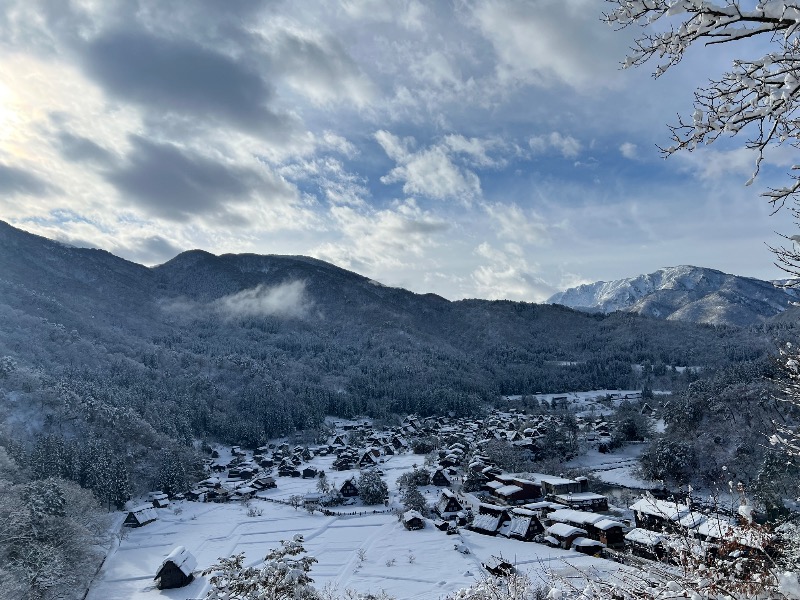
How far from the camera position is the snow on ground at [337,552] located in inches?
1008

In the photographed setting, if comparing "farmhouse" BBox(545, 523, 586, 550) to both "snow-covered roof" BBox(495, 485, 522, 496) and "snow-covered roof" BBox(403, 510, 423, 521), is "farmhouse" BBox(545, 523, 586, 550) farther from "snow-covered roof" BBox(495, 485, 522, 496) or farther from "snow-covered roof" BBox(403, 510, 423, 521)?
"snow-covered roof" BBox(495, 485, 522, 496)

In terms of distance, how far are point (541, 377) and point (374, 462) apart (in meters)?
91.9

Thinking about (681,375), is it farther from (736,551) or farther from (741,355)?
(736,551)

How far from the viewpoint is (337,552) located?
31.0 metres

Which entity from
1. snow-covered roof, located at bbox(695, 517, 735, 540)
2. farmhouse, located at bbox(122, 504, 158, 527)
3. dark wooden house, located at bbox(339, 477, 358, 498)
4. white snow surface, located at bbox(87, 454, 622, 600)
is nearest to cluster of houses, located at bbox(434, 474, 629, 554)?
white snow surface, located at bbox(87, 454, 622, 600)

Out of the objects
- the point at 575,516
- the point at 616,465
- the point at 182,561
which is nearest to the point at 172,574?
the point at 182,561

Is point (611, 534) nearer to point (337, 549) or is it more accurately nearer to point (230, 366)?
point (337, 549)

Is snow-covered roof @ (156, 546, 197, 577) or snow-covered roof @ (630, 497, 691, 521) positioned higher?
snow-covered roof @ (630, 497, 691, 521)

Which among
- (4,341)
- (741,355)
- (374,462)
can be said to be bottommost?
(374,462)

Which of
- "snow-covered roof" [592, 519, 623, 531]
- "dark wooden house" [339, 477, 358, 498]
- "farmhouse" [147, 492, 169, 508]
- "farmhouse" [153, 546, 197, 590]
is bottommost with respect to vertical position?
"farmhouse" [147, 492, 169, 508]

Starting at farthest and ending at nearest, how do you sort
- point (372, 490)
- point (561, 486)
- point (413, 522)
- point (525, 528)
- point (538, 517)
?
point (372, 490), point (561, 486), point (538, 517), point (413, 522), point (525, 528)

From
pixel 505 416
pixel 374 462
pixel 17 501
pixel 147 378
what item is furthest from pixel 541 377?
pixel 17 501

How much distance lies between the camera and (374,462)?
63.4 m

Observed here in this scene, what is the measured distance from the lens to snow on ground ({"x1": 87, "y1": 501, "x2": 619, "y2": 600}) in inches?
1008
